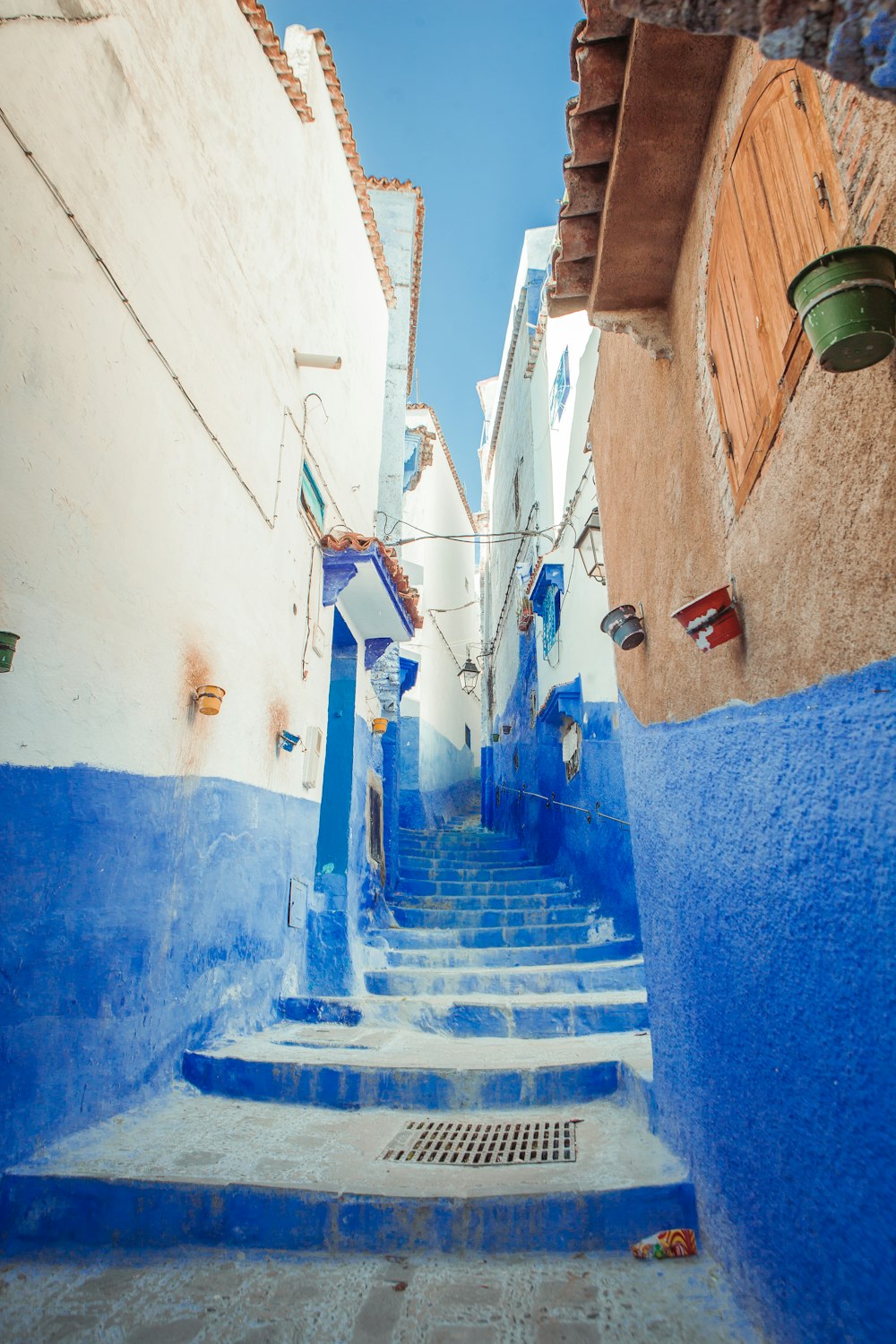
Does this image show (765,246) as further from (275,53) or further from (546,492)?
(546,492)

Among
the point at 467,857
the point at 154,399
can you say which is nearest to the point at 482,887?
the point at 467,857

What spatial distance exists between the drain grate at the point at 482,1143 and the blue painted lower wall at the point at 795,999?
25.6 inches

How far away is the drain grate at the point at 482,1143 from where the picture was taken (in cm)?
313

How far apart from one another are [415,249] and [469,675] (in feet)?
44.3

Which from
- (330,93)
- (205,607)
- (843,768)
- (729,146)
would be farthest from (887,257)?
(330,93)

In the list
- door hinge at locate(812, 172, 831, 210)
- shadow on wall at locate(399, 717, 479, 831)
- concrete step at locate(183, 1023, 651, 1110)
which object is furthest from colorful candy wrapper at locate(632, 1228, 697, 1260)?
shadow on wall at locate(399, 717, 479, 831)

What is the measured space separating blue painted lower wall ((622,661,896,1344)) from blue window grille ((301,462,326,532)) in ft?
16.0

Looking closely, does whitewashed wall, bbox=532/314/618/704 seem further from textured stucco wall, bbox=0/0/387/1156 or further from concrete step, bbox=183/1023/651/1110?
concrete step, bbox=183/1023/651/1110

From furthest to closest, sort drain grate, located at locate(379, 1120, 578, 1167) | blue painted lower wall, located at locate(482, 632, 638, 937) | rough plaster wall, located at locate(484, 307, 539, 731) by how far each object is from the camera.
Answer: rough plaster wall, located at locate(484, 307, 539, 731), blue painted lower wall, located at locate(482, 632, 638, 937), drain grate, located at locate(379, 1120, 578, 1167)

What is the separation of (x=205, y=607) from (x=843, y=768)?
149 inches

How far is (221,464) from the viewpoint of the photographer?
15.5 feet

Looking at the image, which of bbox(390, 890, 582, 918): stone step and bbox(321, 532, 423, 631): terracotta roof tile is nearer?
bbox(321, 532, 423, 631): terracotta roof tile

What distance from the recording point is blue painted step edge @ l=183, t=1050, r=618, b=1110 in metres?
3.87

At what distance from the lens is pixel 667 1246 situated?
257cm
